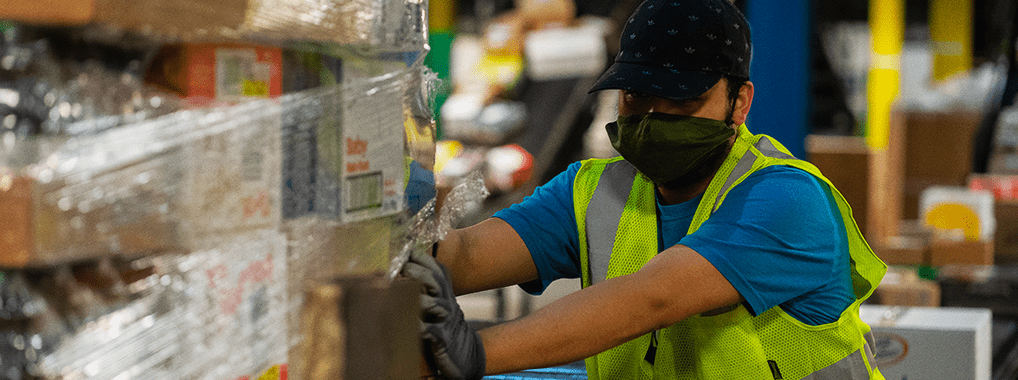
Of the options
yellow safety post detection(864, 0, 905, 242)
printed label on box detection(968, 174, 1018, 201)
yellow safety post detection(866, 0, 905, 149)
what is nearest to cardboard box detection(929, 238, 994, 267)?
printed label on box detection(968, 174, 1018, 201)

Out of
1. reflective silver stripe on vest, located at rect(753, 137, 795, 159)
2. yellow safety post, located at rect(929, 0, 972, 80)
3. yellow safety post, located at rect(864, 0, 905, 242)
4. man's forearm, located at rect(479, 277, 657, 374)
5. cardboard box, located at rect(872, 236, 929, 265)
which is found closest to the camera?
man's forearm, located at rect(479, 277, 657, 374)

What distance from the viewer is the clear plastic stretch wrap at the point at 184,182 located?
2.69 feet

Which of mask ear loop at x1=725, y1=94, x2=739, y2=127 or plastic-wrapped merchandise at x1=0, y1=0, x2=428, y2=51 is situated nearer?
plastic-wrapped merchandise at x1=0, y1=0, x2=428, y2=51

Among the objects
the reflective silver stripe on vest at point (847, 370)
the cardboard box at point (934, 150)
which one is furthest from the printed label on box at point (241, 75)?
the cardboard box at point (934, 150)

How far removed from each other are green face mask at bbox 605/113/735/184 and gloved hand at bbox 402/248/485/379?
52 centimetres

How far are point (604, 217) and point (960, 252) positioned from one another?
3.90 meters

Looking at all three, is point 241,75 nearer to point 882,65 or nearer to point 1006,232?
point 1006,232

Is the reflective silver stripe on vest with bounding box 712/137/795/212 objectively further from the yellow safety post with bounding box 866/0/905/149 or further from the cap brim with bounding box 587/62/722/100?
the yellow safety post with bounding box 866/0/905/149

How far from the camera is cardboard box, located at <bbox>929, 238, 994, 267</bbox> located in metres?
4.85

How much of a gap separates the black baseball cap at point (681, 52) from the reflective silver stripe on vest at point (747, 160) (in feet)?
0.46

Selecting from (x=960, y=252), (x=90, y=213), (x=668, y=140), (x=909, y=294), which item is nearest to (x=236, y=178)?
(x=90, y=213)

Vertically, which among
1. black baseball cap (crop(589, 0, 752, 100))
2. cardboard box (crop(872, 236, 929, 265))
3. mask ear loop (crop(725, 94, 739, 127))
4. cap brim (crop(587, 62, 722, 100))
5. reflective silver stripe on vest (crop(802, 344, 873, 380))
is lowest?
cardboard box (crop(872, 236, 929, 265))

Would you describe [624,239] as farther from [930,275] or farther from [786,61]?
[930,275]

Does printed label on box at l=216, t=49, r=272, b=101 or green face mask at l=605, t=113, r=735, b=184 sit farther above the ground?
printed label on box at l=216, t=49, r=272, b=101
